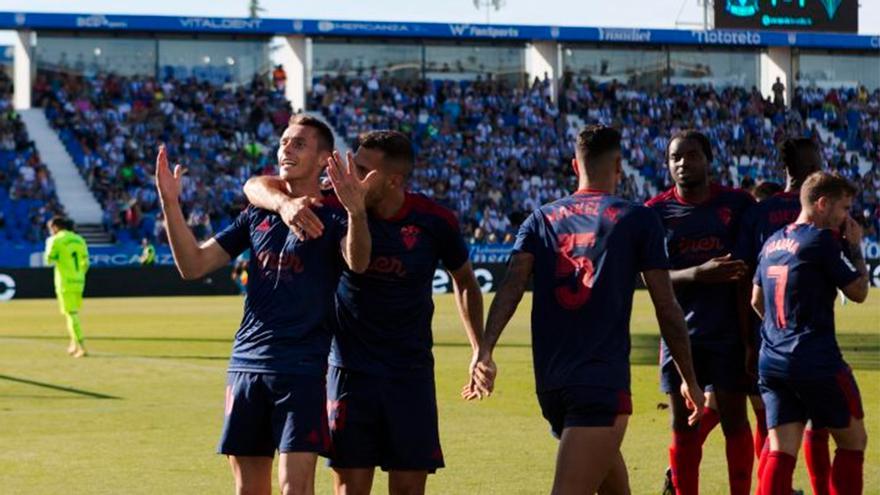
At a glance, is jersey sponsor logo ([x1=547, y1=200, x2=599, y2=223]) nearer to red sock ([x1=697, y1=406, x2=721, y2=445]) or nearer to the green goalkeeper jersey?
red sock ([x1=697, y1=406, x2=721, y2=445])

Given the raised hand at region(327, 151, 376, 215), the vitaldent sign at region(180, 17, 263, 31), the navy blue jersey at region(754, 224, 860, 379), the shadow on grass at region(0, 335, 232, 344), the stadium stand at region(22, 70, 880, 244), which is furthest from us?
the vitaldent sign at region(180, 17, 263, 31)

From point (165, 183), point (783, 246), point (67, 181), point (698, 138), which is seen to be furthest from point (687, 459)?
point (67, 181)

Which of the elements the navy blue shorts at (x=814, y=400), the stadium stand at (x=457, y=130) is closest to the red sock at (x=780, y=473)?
the navy blue shorts at (x=814, y=400)

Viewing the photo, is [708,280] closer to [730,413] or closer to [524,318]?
[730,413]

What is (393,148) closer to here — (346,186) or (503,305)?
(346,186)

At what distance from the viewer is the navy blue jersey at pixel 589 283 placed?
6.70 meters

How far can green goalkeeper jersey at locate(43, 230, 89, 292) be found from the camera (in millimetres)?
21734

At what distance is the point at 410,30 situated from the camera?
5856 cm

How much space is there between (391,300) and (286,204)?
29.7 inches

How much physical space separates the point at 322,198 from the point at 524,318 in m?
22.2

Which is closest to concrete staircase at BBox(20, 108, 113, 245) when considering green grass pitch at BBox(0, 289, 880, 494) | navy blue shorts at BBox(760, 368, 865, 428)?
green grass pitch at BBox(0, 289, 880, 494)

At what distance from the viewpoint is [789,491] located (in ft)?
25.8

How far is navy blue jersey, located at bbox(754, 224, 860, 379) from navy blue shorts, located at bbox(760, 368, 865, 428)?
51 millimetres

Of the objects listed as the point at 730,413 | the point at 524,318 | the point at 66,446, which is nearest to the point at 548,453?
the point at 730,413
